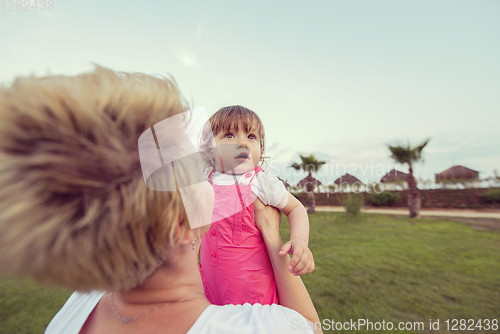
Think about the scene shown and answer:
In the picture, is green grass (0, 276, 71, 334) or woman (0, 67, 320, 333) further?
green grass (0, 276, 71, 334)

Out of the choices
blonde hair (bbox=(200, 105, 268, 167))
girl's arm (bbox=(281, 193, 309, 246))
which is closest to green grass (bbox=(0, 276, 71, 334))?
blonde hair (bbox=(200, 105, 268, 167))

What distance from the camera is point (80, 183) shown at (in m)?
0.61

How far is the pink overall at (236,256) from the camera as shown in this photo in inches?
62.7

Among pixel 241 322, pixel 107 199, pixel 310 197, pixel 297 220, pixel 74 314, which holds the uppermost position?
pixel 310 197

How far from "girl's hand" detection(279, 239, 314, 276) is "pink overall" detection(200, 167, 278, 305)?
295 millimetres

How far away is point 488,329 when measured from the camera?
3.44m

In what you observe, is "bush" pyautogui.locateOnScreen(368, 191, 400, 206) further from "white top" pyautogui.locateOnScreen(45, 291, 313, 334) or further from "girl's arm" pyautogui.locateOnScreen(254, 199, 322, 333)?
"white top" pyautogui.locateOnScreen(45, 291, 313, 334)

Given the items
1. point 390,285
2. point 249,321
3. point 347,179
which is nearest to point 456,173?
point 347,179

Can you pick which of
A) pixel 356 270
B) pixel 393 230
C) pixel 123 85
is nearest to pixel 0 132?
pixel 123 85

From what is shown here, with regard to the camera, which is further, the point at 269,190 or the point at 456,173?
the point at 456,173

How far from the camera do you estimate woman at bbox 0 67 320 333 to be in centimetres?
58

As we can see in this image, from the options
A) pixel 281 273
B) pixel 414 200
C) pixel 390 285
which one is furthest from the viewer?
pixel 414 200

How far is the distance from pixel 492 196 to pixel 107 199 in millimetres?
21649

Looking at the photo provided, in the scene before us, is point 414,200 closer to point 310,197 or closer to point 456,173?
point 310,197
